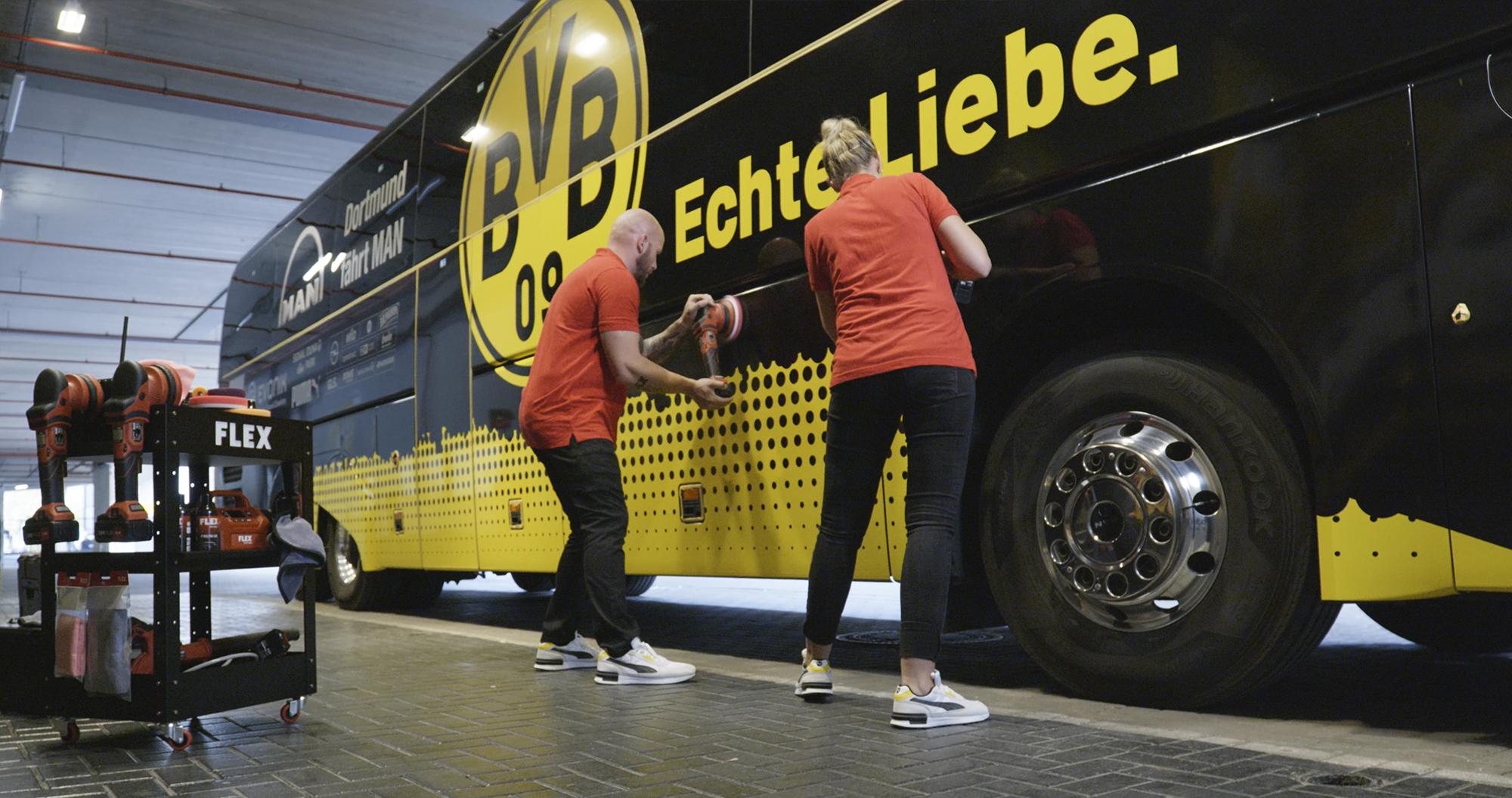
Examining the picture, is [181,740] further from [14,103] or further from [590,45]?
[14,103]

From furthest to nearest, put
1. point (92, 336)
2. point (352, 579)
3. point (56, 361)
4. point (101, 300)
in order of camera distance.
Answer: point (56, 361), point (92, 336), point (101, 300), point (352, 579)

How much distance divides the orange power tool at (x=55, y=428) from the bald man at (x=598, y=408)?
1501mm

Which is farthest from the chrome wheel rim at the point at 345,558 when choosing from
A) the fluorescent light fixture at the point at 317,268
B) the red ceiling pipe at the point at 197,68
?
the red ceiling pipe at the point at 197,68

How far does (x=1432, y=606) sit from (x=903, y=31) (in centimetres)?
254

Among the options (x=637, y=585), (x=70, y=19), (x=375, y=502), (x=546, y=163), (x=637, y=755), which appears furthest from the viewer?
(x=70, y=19)

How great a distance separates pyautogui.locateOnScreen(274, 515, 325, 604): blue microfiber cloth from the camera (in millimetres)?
3254

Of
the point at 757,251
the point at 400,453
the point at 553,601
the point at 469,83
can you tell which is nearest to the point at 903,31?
the point at 757,251

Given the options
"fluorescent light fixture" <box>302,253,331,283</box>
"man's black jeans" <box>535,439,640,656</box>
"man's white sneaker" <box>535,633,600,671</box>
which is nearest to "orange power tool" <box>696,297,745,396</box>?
"man's black jeans" <box>535,439,640,656</box>

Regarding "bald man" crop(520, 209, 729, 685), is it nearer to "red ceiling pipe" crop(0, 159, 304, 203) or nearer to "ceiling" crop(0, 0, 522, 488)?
"ceiling" crop(0, 0, 522, 488)

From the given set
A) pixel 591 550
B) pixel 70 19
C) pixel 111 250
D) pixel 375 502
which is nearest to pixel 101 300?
pixel 111 250

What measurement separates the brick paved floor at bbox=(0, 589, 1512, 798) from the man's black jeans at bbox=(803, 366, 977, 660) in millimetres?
319

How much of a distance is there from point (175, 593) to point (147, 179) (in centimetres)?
1606

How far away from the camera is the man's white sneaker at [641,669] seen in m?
3.90

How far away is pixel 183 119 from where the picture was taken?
48.7 ft
